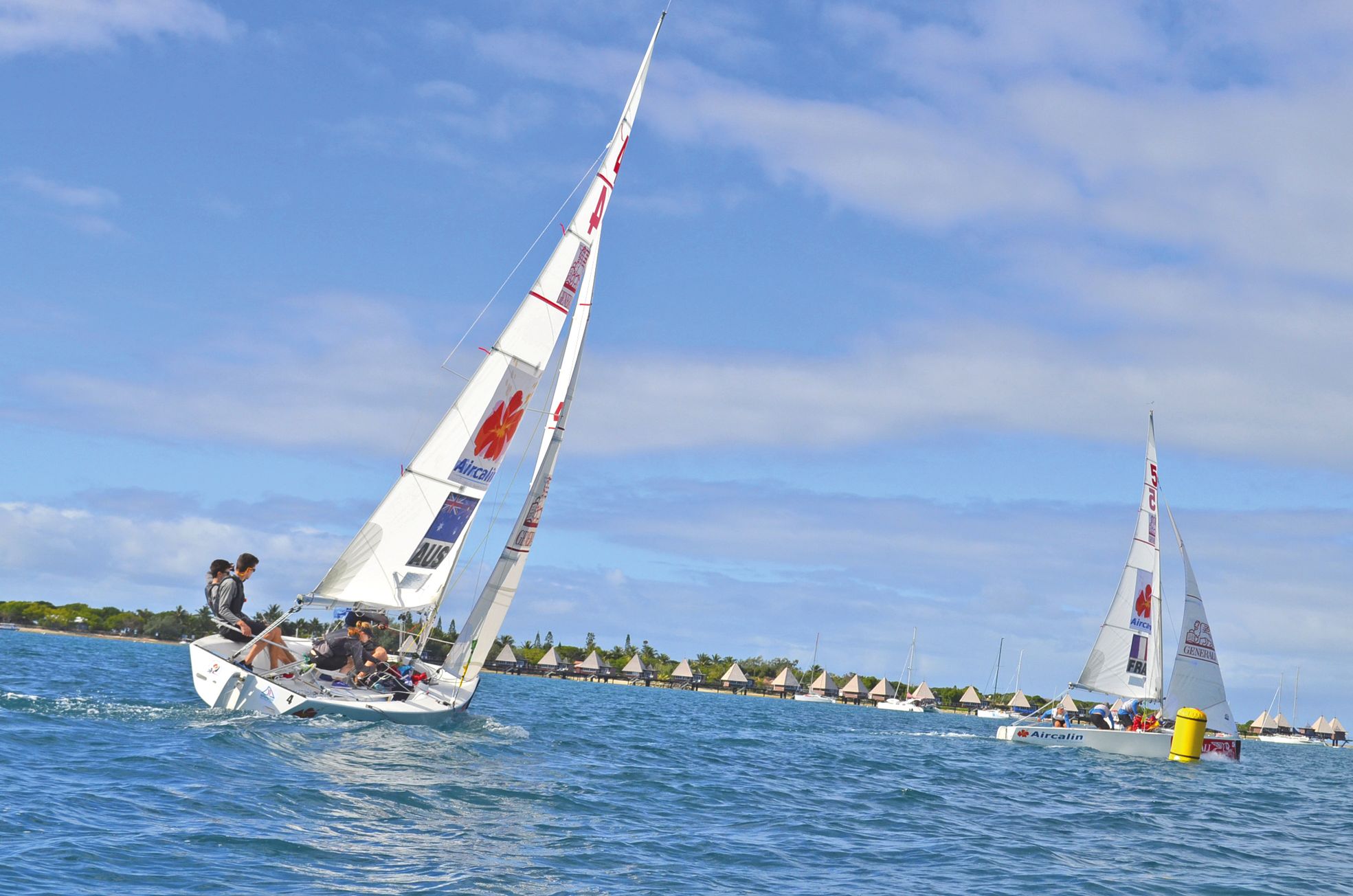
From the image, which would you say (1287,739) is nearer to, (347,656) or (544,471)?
(544,471)

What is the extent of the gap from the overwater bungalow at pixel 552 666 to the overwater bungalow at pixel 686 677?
11.8m

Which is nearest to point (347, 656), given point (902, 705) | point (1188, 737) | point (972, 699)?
point (1188, 737)

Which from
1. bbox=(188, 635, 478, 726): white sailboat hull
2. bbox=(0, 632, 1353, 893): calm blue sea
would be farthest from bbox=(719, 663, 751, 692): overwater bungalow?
bbox=(188, 635, 478, 726): white sailboat hull

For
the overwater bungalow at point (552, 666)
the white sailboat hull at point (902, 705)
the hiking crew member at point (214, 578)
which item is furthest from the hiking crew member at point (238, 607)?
the overwater bungalow at point (552, 666)

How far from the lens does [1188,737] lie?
38250 millimetres

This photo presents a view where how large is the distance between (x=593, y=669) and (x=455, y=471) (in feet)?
353

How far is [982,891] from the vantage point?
39.2ft

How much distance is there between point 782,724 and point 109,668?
2308 centimetres

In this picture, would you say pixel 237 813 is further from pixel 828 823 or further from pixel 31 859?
pixel 828 823

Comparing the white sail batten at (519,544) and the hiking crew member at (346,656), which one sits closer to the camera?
the hiking crew member at (346,656)

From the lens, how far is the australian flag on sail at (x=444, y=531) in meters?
21.8

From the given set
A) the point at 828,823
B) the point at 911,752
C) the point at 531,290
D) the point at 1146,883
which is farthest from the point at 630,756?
the point at 911,752

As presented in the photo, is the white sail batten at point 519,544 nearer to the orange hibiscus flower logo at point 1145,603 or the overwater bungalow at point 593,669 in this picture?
the orange hibiscus flower logo at point 1145,603

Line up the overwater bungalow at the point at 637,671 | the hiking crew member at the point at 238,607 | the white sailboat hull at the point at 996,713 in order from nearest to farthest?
the hiking crew member at the point at 238,607
the white sailboat hull at the point at 996,713
the overwater bungalow at the point at 637,671
